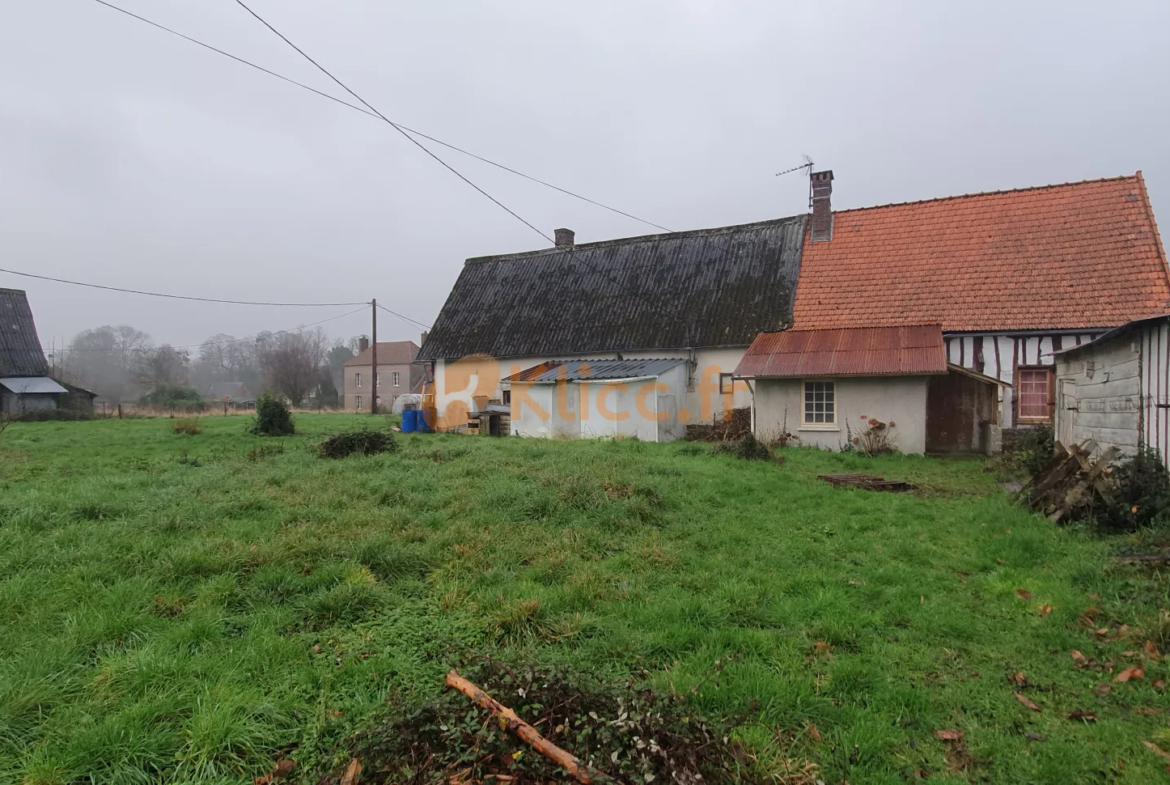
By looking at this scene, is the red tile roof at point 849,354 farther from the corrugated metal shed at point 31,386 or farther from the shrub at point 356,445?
the corrugated metal shed at point 31,386

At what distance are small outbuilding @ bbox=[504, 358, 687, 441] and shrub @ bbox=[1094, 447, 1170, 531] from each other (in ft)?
33.8

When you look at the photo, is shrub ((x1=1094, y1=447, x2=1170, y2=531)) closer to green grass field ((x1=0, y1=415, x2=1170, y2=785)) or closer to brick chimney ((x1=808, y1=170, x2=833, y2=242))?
green grass field ((x1=0, y1=415, x2=1170, y2=785))

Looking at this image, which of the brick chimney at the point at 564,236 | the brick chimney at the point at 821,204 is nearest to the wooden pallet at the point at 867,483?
the brick chimney at the point at 821,204

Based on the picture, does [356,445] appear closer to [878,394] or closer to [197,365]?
[878,394]

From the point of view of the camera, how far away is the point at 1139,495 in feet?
21.4

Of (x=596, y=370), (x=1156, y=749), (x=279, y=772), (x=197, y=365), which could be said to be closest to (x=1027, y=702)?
(x=1156, y=749)

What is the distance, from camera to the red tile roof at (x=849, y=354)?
13.7 meters

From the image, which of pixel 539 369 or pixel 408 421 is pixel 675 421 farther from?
pixel 408 421

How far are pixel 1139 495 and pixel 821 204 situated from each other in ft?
48.8

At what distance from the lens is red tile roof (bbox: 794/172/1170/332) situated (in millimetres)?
14203

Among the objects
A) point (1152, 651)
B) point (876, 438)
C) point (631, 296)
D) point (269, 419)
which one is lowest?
point (1152, 651)

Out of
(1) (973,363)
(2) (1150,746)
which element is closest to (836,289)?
(1) (973,363)

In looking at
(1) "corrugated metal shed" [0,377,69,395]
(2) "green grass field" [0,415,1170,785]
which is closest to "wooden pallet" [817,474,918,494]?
(2) "green grass field" [0,415,1170,785]

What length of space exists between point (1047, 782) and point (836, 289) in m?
16.4
